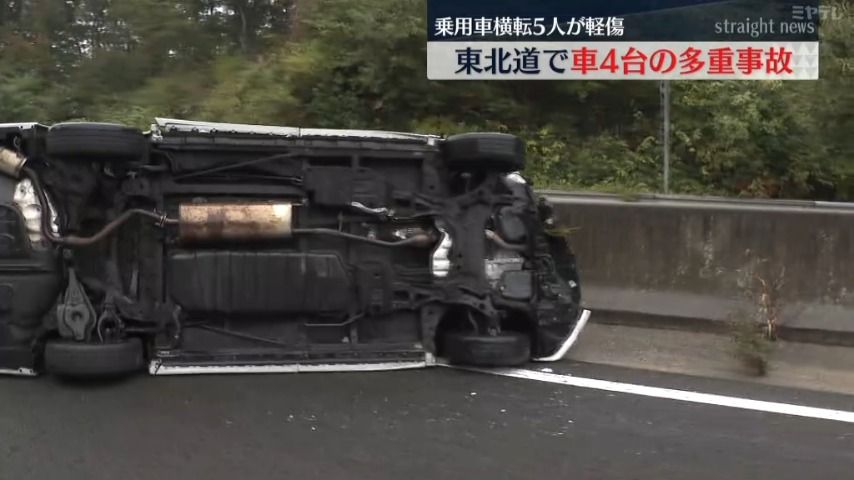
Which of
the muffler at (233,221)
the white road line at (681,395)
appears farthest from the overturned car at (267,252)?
the white road line at (681,395)

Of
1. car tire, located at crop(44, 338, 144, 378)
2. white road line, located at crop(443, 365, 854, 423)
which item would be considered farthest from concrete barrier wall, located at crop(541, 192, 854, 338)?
car tire, located at crop(44, 338, 144, 378)

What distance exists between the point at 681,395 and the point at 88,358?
3.78 metres

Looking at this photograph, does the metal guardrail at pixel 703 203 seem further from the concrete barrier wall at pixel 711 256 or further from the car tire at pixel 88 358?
the car tire at pixel 88 358

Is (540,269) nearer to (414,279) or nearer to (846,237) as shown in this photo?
(414,279)

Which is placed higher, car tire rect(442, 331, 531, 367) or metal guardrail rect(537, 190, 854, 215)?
metal guardrail rect(537, 190, 854, 215)

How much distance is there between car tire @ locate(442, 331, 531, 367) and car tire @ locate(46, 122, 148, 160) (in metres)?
2.53

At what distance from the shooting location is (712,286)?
25.6ft

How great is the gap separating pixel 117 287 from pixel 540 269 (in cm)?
294

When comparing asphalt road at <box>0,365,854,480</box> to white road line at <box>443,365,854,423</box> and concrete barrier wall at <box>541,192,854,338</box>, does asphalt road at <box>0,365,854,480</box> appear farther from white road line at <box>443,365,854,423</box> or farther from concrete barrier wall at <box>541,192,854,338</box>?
concrete barrier wall at <box>541,192,854,338</box>

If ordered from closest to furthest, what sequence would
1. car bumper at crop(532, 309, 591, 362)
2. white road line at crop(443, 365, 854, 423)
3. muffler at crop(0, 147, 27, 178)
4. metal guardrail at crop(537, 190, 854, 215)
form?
1. white road line at crop(443, 365, 854, 423)
2. muffler at crop(0, 147, 27, 178)
3. car bumper at crop(532, 309, 591, 362)
4. metal guardrail at crop(537, 190, 854, 215)

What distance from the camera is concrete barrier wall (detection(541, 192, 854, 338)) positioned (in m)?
7.41

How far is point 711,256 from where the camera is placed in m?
7.85

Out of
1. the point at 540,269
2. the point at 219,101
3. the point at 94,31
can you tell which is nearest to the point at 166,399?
the point at 540,269

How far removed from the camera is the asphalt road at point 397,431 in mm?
4781
